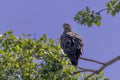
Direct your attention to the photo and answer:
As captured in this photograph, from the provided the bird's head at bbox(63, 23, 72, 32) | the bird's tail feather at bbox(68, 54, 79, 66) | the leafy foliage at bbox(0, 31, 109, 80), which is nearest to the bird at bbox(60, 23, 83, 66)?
the bird's tail feather at bbox(68, 54, 79, 66)

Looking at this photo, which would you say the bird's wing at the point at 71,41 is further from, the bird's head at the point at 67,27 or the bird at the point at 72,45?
the bird's head at the point at 67,27

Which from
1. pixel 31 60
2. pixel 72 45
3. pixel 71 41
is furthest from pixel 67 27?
pixel 31 60

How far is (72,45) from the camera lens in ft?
50.5

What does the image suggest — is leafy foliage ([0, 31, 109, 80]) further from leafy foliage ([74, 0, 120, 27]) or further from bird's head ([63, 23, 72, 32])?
bird's head ([63, 23, 72, 32])

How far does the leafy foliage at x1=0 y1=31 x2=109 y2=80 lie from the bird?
3.26 metres

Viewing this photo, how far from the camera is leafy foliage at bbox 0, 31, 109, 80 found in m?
10.2

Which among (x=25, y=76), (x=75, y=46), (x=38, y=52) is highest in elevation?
(x=75, y=46)

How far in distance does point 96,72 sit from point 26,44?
230cm

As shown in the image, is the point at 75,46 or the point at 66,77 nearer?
the point at 66,77

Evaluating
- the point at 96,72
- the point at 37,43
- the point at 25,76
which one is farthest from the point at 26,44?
the point at 96,72

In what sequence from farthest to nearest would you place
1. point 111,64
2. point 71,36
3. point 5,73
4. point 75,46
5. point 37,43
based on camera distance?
point 71,36 → point 75,46 → point 111,64 → point 37,43 → point 5,73

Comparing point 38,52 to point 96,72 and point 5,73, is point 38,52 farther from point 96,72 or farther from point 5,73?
point 96,72

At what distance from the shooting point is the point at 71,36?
1636cm

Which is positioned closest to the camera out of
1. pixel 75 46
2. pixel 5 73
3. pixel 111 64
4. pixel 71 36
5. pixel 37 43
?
pixel 5 73
